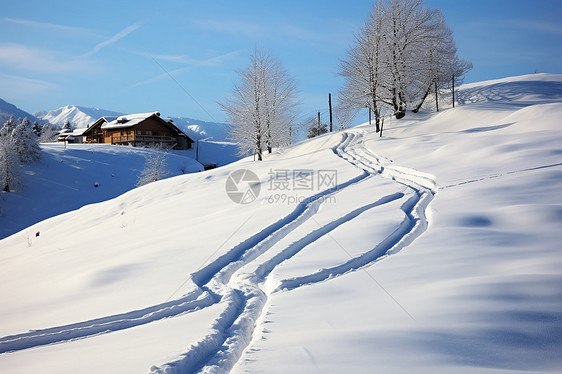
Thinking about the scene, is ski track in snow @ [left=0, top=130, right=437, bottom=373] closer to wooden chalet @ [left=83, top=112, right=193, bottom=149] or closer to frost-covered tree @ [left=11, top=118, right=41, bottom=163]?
frost-covered tree @ [left=11, top=118, right=41, bottom=163]

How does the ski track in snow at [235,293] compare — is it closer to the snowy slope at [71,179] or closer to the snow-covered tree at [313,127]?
the snowy slope at [71,179]

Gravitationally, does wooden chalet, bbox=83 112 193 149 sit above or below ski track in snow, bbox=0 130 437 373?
above

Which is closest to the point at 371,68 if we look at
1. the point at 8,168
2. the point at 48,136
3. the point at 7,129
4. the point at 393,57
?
the point at 393,57

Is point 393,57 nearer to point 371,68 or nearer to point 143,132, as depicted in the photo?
point 371,68

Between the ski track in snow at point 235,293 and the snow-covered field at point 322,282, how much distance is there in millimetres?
31

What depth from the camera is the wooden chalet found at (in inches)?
2426

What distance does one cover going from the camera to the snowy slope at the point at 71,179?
33.5 metres

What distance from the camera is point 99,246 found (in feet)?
38.9

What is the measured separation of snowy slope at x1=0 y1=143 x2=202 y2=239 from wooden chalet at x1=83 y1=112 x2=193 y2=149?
10.0 meters

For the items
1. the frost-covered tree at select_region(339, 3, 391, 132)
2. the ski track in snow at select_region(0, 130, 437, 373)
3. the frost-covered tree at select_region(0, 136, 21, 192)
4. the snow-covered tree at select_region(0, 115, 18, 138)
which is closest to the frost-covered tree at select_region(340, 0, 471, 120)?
the frost-covered tree at select_region(339, 3, 391, 132)

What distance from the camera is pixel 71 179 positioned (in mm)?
39938

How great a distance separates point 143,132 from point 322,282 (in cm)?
6185

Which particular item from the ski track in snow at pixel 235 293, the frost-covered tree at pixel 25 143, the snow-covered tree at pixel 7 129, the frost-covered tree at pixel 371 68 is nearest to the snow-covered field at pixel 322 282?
the ski track in snow at pixel 235 293

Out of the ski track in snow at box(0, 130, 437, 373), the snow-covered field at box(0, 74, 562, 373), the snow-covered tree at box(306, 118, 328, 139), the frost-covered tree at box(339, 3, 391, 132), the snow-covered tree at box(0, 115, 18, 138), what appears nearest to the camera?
the snow-covered field at box(0, 74, 562, 373)
